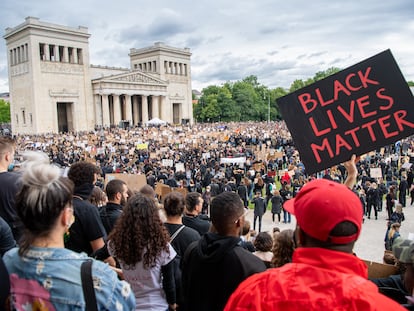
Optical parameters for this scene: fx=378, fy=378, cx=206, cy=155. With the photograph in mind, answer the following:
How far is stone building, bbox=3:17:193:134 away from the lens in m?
52.3

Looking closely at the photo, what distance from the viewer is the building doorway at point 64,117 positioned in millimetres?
58344

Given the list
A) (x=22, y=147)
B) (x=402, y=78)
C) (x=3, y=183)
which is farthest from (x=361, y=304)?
(x=22, y=147)

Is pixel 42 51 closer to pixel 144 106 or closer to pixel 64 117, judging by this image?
pixel 64 117

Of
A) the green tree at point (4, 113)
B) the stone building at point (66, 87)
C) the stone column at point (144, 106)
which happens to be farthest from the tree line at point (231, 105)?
the green tree at point (4, 113)

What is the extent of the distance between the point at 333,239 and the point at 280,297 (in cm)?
31

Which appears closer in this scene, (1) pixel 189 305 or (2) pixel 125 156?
(1) pixel 189 305

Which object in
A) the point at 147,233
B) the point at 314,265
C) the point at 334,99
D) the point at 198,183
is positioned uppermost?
the point at 334,99

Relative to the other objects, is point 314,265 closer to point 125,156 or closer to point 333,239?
point 333,239

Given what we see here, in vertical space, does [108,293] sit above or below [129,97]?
below

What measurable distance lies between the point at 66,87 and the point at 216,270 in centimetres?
5788

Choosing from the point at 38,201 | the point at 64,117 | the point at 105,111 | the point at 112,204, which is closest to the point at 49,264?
the point at 38,201

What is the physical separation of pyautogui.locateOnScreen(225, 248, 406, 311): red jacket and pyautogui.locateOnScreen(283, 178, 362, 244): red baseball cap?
7cm

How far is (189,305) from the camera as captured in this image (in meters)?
2.60

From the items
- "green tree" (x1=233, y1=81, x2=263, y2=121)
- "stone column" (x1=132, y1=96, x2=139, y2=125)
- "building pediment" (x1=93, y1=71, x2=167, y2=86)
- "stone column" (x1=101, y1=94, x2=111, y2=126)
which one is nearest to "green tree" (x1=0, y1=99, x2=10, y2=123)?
"stone column" (x1=132, y1=96, x2=139, y2=125)
